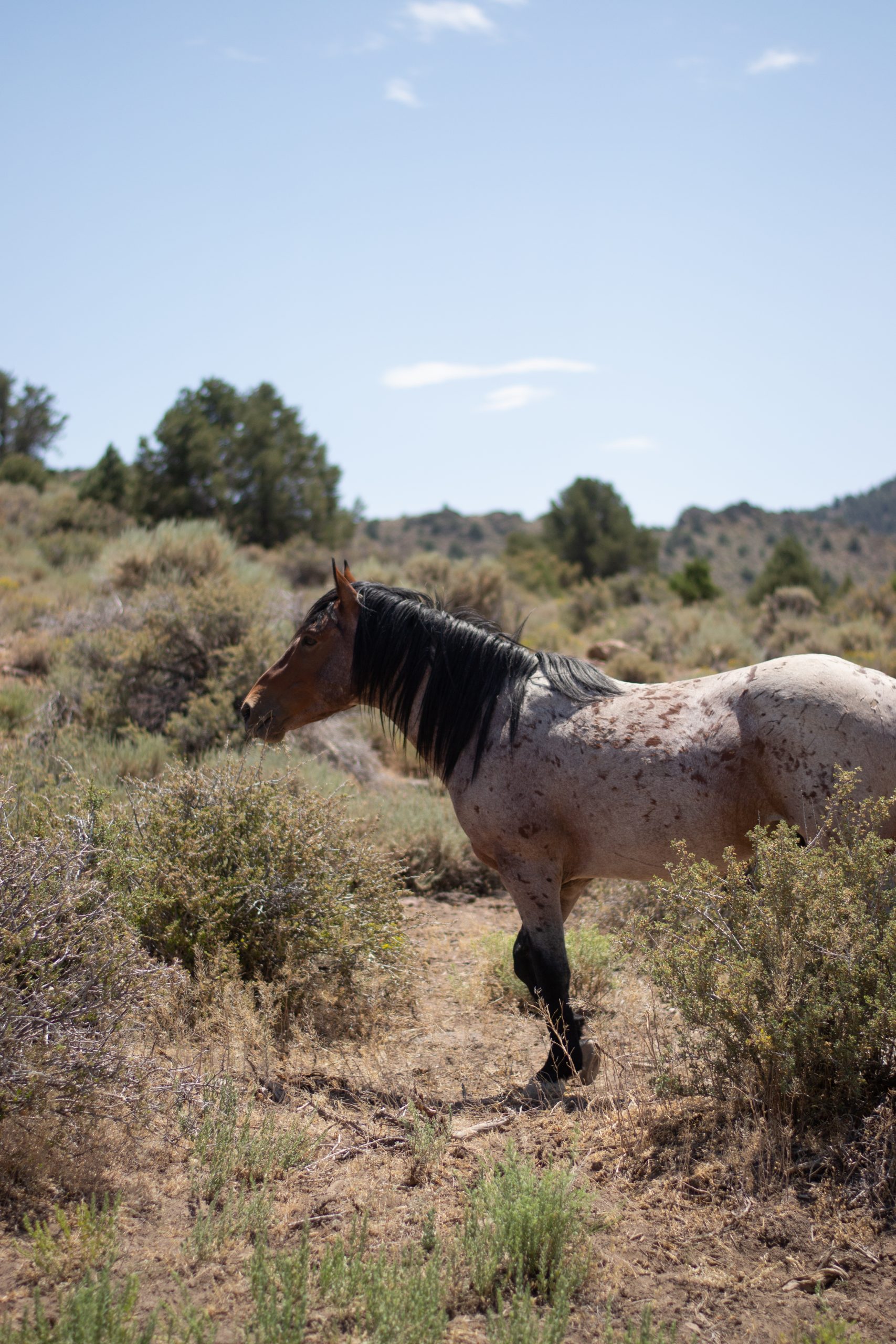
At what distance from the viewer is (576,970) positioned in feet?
16.9

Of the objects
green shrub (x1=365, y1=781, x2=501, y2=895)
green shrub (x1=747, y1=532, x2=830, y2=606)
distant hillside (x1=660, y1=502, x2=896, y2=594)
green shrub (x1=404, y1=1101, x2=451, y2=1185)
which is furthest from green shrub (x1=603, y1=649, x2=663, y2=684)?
distant hillside (x1=660, y1=502, x2=896, y2=594)

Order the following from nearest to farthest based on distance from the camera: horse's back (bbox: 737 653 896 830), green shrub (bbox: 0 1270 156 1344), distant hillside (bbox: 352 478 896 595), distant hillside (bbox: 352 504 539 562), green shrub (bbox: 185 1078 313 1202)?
green shrub (bbox: 0 1270 156 1344), green shrub (bbox: 185 1078 313 1202), horse's back (bbox: 737 653 896 830), distant hillside (bbox: 352 478 896 595), distant hillside (bbox: 352 504 539 562)

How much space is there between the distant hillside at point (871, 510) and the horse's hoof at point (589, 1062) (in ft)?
268

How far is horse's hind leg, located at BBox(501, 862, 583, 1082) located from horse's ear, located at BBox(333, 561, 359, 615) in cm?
146

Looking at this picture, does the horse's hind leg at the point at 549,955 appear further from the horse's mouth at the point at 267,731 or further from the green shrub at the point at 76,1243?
the green shrub at the point at 76,1243

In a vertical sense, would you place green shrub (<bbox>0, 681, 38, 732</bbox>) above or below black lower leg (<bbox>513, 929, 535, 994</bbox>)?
above

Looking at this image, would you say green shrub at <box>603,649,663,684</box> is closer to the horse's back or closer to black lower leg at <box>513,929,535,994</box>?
black lower leg at <box>513,929,535,994</box>

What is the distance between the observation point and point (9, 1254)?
8.65 ft

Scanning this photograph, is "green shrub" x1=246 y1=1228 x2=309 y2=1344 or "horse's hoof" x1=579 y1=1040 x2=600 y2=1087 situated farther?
"horse's hoof" x1=579 y1=1040 x2=600 y2=1087

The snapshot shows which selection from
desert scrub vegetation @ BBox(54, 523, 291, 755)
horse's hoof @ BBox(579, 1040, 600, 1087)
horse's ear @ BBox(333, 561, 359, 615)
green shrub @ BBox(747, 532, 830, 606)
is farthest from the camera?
green shrub @ BBox(747, 532, 830, 606)

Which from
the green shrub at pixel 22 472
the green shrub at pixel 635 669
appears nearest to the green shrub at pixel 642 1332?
the green shrub at pixel 635 669

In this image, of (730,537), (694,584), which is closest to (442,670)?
(694,584)

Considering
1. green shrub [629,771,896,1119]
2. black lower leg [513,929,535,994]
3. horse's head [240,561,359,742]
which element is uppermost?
horse's head [240,561,359,742]

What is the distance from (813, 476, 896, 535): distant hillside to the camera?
80375 mm
